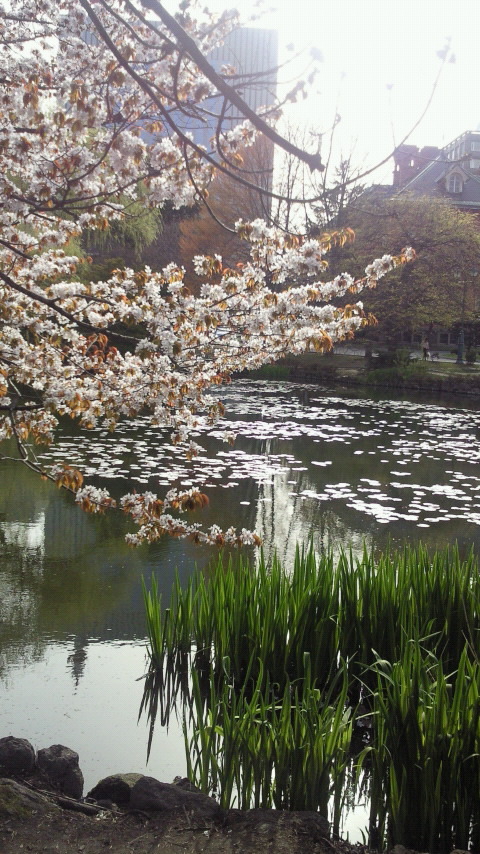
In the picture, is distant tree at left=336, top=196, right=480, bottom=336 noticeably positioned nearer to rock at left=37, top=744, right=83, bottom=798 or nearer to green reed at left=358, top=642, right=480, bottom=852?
rock at left=37, top=744, right=83, bottom=798

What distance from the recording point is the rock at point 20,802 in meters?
3.31

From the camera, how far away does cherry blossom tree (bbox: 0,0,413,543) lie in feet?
15.9

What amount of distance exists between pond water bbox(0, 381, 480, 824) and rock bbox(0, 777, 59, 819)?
671 millimetres

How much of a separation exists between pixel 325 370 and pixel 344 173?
31.5 feet

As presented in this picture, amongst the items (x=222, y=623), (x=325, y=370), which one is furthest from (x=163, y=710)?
(x=325, y=370)

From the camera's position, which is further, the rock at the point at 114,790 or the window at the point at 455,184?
the window at the point at 455,184

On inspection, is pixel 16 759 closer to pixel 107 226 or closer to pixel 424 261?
pixel 107 226

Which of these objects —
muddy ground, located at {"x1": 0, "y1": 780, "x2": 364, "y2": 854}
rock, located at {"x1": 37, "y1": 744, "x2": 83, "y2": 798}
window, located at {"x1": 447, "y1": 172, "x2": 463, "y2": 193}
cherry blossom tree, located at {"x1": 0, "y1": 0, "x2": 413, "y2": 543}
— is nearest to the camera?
muddy ground, located at {"x1": 0, "y1": 780, "x2": 364, "y2": 854}

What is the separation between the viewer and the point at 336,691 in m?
5.02

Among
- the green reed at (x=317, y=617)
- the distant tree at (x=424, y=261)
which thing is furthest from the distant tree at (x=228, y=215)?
the green reed at (x=317, y=617)

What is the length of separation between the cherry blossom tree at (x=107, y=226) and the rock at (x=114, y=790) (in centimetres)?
174

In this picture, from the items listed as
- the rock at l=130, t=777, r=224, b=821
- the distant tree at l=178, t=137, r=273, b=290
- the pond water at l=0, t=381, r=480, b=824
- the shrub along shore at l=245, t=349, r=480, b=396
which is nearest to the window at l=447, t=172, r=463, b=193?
the distant tree at l=178, t=137, r=273, b=290

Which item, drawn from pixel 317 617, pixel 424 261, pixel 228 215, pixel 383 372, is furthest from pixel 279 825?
pixel 228 215

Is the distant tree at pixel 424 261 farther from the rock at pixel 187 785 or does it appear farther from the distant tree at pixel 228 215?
the rock at pixel 187 785
